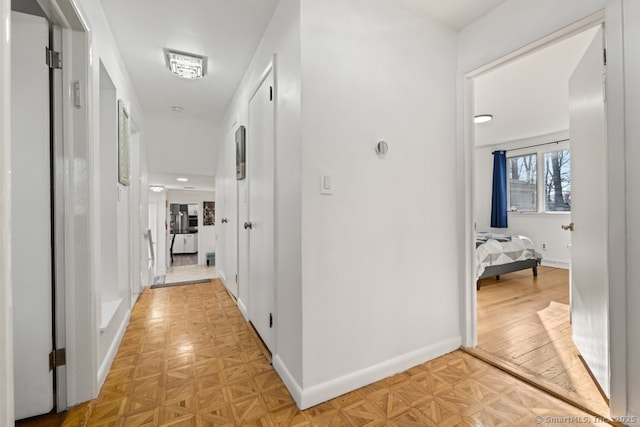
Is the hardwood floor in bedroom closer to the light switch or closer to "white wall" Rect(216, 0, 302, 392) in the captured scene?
"white wall" Rect(216, 0, 302, 392)

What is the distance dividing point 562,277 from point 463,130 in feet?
12.4

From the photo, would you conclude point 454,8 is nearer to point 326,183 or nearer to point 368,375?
point 326,183

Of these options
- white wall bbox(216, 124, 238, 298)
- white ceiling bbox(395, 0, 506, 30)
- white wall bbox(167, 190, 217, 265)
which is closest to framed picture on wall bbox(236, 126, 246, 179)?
white wall bbox(216, 124, 238, 298)

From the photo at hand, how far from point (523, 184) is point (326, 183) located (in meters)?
5.87

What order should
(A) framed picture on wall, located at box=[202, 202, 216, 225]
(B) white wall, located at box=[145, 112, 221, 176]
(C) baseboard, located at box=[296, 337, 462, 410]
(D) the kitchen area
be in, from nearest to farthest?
1. (C) baseboard, located at box=[296, 337, 462, 410]
2. (B) white wall, located at box=[145, 112, 221, 176]
3. (A) framed picture on wall, located at box=[202, 202, 216, 225]
4. (D) the kitchen area

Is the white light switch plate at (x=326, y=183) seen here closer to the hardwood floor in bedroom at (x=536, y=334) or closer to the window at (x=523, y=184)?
the hardwood floor in bedroom at (x=536, y=334)

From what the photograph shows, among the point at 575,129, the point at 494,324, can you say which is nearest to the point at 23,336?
the point at 494,324

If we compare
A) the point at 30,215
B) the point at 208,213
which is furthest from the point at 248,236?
the point at 208,213

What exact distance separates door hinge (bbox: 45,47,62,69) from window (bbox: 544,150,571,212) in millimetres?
6675

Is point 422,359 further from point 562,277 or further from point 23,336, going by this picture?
point 562,277

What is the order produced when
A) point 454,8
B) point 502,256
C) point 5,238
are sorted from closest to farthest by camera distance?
1. point 5,238
2. point 454,8
3. point 502,256

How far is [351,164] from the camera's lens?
65.6 inches

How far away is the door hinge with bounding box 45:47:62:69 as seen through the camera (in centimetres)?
142

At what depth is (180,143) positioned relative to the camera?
425cm
